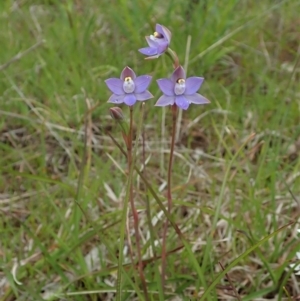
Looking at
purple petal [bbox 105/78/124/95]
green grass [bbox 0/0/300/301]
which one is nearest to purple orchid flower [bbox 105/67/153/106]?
purple petal [bbox 105/78/124/95]

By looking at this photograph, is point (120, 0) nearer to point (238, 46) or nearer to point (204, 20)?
point (204, 20)

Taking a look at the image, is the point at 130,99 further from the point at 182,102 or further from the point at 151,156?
the point at 151,156

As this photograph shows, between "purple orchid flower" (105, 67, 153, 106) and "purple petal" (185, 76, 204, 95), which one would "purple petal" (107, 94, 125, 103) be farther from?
"purple petal" (185, 76, 204, 95)

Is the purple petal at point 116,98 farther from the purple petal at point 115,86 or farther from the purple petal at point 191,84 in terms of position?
the purple petal at point 191,84

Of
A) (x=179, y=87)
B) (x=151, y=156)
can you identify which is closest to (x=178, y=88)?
(x=179, y=87)

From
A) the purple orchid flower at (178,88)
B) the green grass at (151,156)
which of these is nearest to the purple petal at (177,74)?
the purple orchid flower at (178,88)
